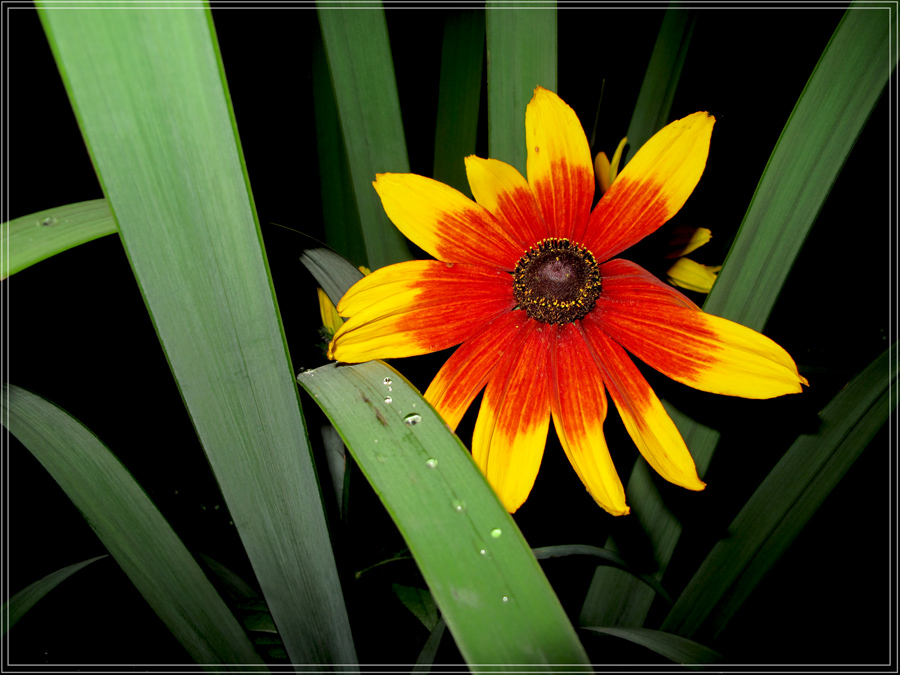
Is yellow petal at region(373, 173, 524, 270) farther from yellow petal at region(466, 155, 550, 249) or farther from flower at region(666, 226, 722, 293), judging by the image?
flower at region(666, 226, 722, 293)

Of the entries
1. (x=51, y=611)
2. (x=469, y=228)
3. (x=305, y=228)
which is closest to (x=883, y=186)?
(x=469, y=228)

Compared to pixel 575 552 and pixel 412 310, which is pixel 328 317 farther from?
pixel 575 552

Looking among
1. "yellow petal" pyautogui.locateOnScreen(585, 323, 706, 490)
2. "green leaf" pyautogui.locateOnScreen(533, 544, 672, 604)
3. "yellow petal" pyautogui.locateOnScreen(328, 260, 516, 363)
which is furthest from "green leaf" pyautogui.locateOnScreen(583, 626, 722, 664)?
"yellow petal" pyautogui.locateOnScreen(328, 260, 516, 363)

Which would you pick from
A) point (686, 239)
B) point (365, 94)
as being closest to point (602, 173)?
point (686, 239)

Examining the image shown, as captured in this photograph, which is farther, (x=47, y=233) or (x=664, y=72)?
(x=664, y=72)

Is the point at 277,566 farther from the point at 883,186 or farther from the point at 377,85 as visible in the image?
the point at 883,186

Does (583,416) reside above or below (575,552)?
above

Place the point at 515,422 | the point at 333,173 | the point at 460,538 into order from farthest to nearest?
the point at 333,173 < the point at 515,422 < the point at 460,538
